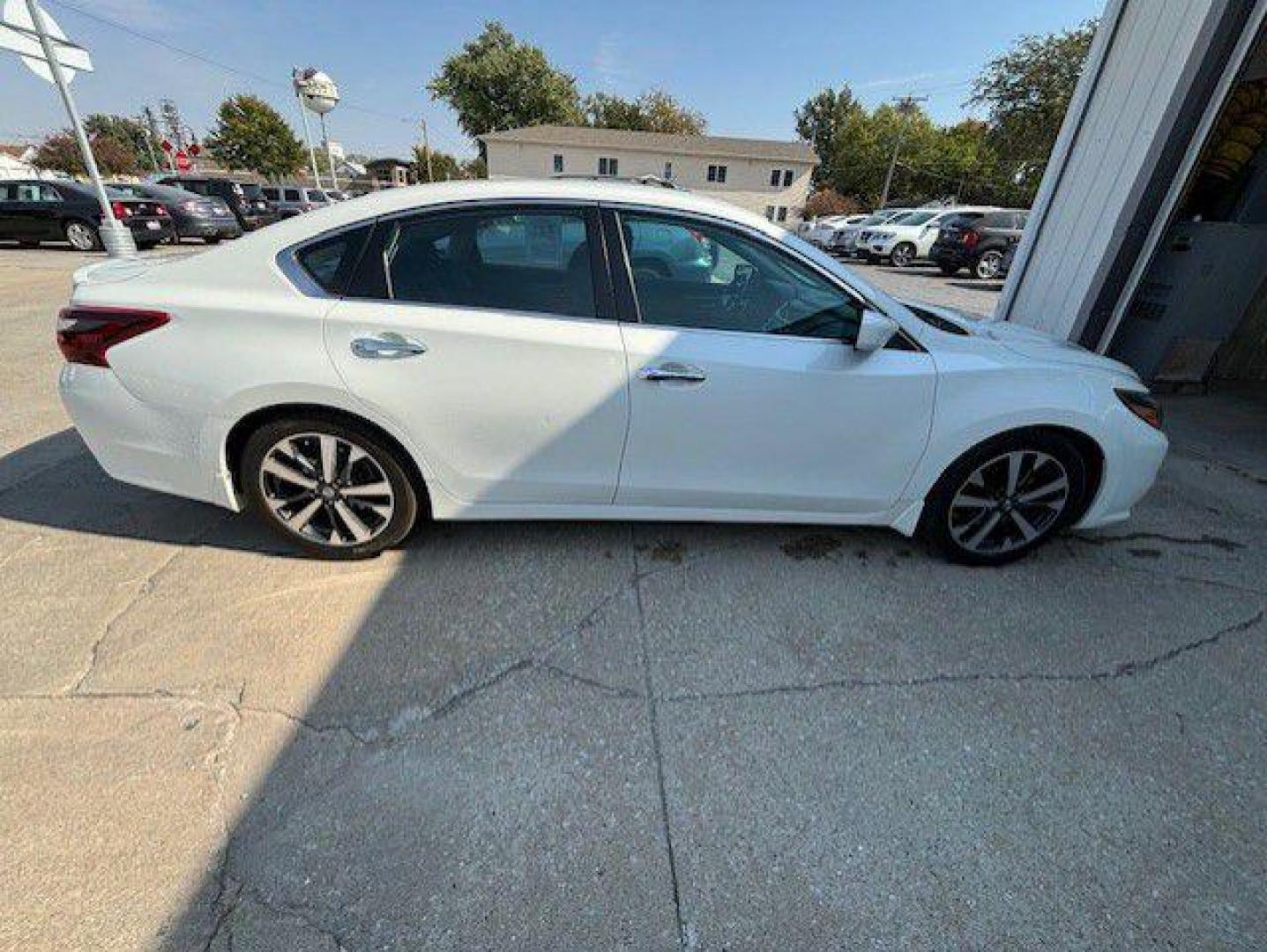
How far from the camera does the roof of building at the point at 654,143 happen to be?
138 feet

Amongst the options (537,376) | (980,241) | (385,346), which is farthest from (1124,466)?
(980,241)

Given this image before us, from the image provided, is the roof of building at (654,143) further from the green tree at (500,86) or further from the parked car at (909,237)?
the parked car at (909,237)

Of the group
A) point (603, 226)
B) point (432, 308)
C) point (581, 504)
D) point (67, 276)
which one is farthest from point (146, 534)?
point (67, 276)

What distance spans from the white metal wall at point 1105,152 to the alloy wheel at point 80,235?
17286 millimetres

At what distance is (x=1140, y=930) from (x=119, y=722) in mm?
3018

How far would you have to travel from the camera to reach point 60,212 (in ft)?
41.6

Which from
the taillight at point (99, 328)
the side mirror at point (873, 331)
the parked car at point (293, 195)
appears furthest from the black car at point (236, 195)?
the side mirror at point (873, 331)

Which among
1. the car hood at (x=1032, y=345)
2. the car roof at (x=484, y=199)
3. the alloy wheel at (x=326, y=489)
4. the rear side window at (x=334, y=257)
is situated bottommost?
the alloy wheel at (x=326, y=489)

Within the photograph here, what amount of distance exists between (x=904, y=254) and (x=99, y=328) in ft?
65.2

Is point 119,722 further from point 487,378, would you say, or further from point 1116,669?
point 1116,669

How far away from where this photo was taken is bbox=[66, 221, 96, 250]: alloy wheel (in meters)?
12.8

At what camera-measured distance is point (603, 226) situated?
2461mm

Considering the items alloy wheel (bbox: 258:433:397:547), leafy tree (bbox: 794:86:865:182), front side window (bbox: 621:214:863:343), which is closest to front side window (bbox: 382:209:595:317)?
front side window (bbox: 621:214:863:343)

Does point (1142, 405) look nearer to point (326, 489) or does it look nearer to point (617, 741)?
point (617, 741)
